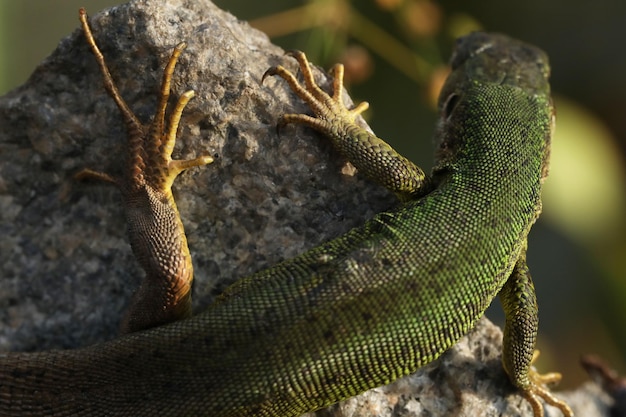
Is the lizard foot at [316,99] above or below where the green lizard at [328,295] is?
above

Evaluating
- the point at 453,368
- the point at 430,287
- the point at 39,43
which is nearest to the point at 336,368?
the point at 430,287

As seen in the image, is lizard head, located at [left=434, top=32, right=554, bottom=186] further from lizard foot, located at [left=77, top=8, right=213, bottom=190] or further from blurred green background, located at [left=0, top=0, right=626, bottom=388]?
lizard foot, located at [left=77, top=8, right=213, bottom=190]

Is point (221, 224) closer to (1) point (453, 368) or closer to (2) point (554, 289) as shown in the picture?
(1) point (453, 368)

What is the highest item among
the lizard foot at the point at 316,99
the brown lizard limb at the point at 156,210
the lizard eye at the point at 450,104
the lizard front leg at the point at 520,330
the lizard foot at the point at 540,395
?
the lizard foot at the point at 316,99

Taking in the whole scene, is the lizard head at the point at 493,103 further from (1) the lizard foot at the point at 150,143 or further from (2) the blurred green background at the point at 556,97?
(1) the lizard foot at the point at 150,143

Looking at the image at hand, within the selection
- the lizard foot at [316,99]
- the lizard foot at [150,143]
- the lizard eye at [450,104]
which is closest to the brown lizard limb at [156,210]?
the lizard foot at [150,143]

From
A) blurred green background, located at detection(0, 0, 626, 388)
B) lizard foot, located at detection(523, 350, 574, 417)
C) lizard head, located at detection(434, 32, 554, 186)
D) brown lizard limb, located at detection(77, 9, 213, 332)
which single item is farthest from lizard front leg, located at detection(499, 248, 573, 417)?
blurred green background, located at detection(0, 0, 626, 388)
